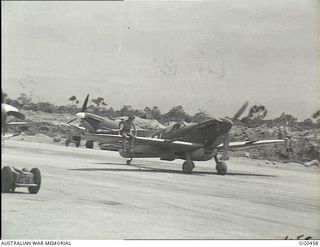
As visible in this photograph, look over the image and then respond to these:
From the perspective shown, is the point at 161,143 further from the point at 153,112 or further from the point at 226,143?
the point at 153,112

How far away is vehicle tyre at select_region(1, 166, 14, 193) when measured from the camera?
8.02 m

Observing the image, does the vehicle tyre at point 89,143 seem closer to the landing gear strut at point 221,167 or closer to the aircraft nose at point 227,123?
the landing gear strut at point 221,167

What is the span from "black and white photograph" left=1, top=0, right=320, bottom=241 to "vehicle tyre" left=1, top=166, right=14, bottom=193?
2cm

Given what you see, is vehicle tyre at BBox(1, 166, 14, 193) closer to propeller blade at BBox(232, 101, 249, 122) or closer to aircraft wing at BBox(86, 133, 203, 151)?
aircraft wing at BBox(86, 133, 203, 151)

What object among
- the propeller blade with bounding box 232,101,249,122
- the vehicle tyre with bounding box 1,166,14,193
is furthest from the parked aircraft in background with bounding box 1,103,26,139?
the propeller blade with bounding box 232,101,249,122

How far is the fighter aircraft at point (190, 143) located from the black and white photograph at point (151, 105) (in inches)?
24.2

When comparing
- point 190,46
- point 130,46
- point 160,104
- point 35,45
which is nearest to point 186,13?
point 190,46

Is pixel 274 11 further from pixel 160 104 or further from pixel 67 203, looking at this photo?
pixel 67 203

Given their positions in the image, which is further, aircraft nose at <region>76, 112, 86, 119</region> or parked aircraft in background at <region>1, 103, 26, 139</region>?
aircraft nose at <region>76, 112, 86, 119</region>

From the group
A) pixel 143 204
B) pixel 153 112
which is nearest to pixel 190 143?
pixel 153 112

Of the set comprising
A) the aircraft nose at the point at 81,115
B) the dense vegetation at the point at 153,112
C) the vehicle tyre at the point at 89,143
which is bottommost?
the vehicle tyre at the point at 89,143

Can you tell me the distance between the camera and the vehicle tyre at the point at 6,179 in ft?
26.3

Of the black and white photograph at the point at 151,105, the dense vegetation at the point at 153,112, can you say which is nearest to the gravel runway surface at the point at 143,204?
the black and white photograph at the point at 151,105

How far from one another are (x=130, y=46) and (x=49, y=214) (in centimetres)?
367
